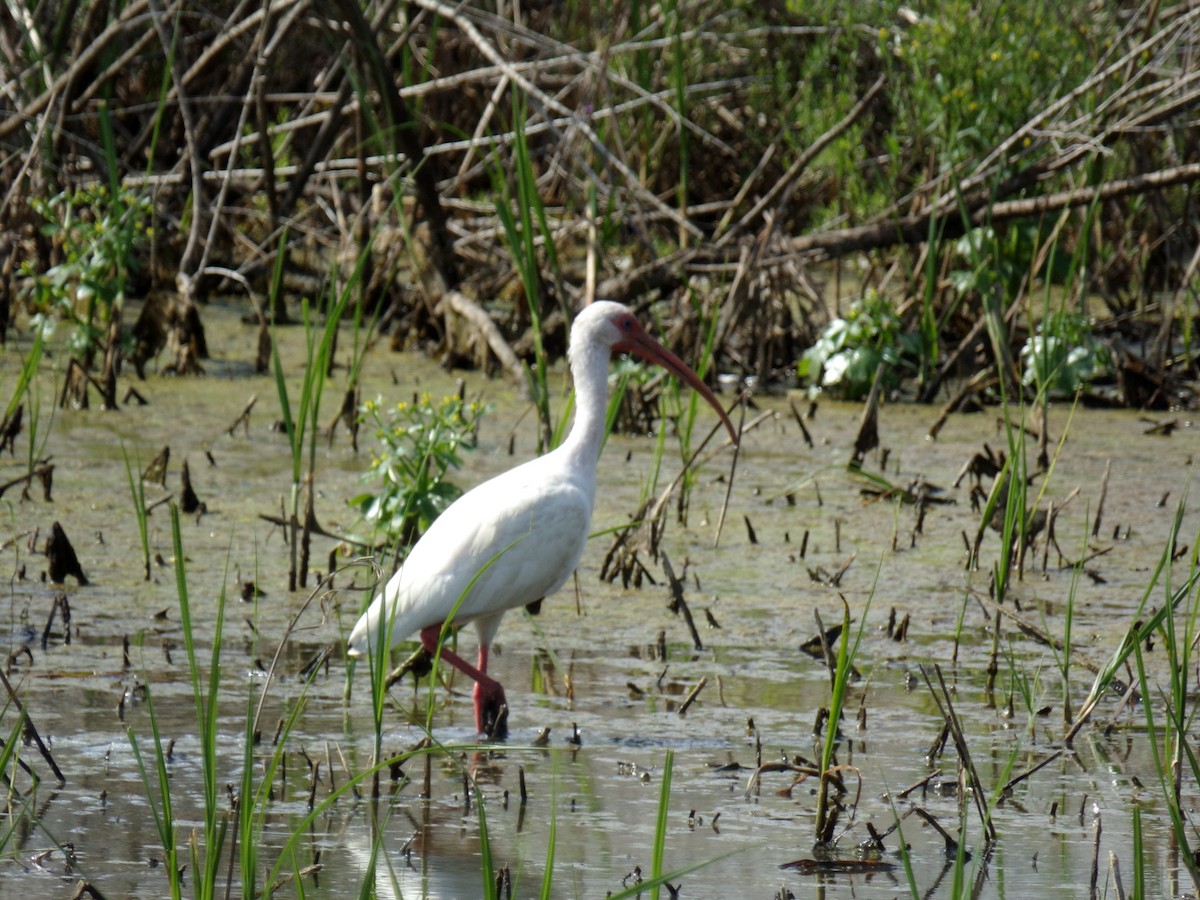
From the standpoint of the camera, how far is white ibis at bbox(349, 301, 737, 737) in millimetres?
4223

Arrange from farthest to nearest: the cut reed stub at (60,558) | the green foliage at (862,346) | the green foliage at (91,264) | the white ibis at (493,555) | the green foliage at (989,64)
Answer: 1. the green foliage at (862,346)
2. the green foliage at (989,64)
3. the green foliage at (91,264)
4. the cut reed stub at (60,558)
5. the white ibis at (493,555)

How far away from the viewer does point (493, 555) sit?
432 centimetres

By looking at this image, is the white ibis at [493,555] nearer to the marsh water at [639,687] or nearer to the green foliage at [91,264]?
the marsh water at [639,687]

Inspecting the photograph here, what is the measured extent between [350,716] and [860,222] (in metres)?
5.03

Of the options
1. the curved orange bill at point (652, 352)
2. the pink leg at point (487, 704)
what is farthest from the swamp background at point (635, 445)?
the curved orange bill at point (652, 352)

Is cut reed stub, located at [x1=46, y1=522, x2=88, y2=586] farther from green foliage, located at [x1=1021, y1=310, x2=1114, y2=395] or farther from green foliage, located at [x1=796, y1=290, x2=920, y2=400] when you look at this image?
green foliage, located at [x1=1021, y1=310, x2=1114, y2=395]

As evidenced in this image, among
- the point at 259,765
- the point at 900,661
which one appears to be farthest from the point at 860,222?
the point at 259,765

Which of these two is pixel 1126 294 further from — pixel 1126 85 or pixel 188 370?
pixel 188 370

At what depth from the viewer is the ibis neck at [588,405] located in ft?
15.5

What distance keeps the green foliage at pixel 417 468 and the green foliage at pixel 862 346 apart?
3.04m

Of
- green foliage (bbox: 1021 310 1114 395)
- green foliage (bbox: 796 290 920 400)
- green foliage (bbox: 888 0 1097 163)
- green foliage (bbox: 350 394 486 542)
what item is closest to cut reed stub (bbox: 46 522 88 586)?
green foliage (bbox: 350 394 486 542)

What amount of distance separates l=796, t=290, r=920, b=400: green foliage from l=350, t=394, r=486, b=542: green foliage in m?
3.04

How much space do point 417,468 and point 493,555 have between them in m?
0.93

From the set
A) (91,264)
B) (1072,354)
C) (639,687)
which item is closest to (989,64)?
(1072,354)
